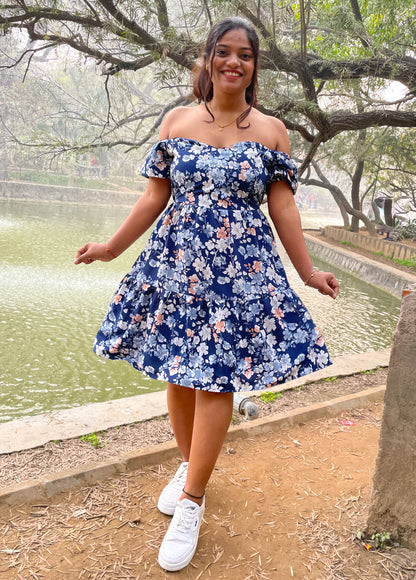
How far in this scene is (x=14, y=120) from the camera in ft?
63.1

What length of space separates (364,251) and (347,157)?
2.48 metres

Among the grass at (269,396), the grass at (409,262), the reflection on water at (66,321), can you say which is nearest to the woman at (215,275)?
the grass at (269,396)

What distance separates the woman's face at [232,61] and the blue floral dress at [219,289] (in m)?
0.18

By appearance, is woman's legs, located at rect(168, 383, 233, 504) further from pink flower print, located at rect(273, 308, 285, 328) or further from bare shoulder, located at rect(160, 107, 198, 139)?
bare shoulder, located at rect(160, 107, 198, 139)

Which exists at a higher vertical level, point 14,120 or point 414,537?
point 14,120

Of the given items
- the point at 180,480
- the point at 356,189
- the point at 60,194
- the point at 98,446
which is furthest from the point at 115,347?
the point at 60,194

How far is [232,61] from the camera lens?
4.61 feet

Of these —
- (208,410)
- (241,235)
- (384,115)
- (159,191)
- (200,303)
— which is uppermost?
(384,115)

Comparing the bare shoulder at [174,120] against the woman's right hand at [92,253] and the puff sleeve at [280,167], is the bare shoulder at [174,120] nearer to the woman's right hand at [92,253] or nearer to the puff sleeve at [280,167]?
the puff sleeve at [280,167]

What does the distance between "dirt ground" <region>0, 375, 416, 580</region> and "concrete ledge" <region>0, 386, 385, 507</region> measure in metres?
0.03

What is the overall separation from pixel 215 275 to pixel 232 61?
62 centimetres

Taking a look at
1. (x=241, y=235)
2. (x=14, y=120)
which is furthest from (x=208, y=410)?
(x=14, y=120)

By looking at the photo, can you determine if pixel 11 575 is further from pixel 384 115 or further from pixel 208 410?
pixel 384 115

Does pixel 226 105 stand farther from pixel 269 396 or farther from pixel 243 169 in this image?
pixel 269 396
